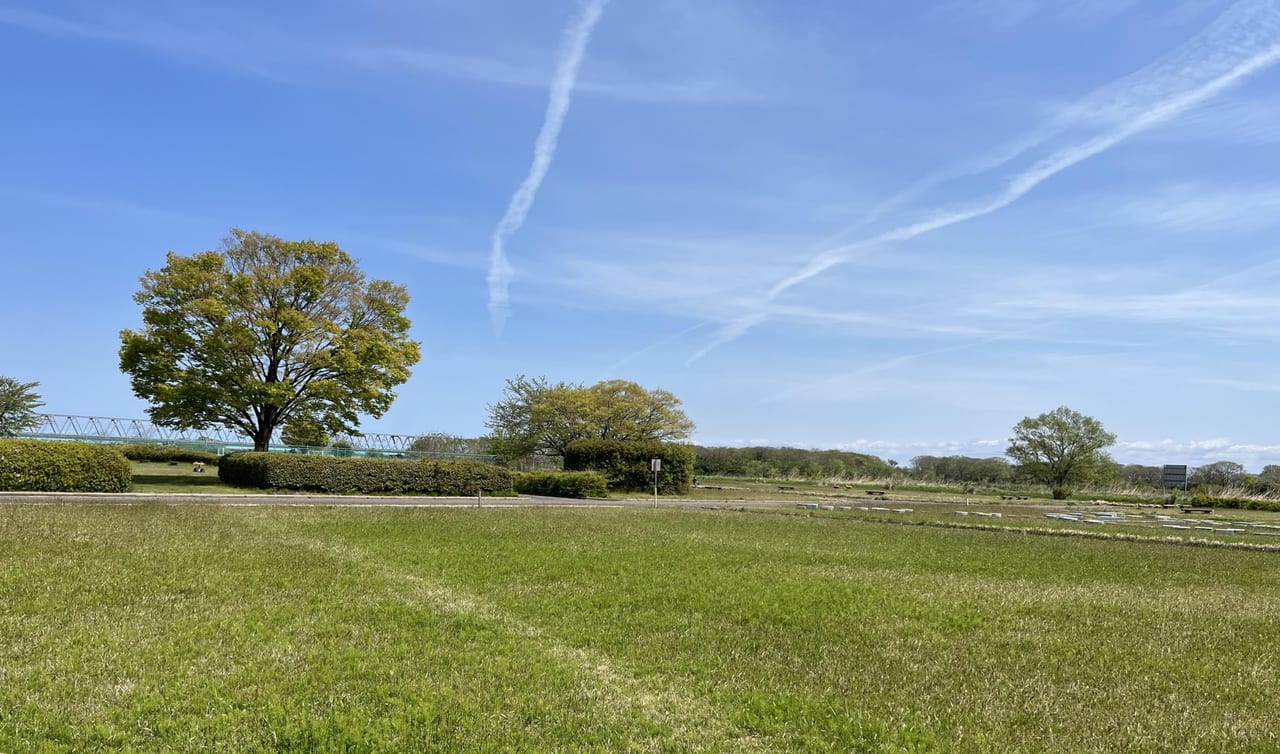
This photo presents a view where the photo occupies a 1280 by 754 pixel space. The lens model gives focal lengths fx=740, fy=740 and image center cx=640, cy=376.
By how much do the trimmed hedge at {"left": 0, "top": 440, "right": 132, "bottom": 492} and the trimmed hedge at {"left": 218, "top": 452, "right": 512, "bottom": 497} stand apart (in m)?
4.68

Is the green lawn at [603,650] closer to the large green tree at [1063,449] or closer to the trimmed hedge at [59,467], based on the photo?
the trimmed hedge at [59,467]

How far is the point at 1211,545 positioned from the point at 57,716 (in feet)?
69.5

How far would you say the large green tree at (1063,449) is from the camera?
231ft

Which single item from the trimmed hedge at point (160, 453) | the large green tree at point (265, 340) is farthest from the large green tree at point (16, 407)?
the large green tree at point (265, 340)

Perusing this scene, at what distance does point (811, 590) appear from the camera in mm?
9516

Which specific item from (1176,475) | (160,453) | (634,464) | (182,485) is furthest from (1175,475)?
(160,453)

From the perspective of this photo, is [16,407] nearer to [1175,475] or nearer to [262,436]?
[262,436]

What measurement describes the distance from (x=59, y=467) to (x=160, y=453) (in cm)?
2622

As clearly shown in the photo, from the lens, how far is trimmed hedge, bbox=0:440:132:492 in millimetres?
20438

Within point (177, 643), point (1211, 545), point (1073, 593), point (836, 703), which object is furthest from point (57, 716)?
point (1211, 545)

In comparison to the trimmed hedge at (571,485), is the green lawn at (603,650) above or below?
below

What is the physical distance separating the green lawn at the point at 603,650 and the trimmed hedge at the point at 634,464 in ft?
81.8

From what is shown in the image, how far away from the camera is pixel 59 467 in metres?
20.9

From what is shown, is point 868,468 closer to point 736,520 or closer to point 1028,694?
point 736,520
